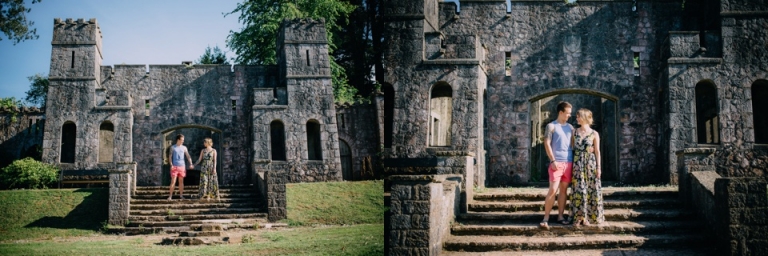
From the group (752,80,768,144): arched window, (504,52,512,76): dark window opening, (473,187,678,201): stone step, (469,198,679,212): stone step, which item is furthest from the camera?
(504,52,512,76): dark window opening

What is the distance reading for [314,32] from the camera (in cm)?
2292

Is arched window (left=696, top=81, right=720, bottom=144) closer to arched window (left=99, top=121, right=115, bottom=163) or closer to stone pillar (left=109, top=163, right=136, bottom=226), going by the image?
stone pillar (left=109, top=163, right=136, bottom=226)

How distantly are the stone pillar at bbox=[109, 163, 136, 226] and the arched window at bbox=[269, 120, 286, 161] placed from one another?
6.53 meters

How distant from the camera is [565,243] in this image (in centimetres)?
982

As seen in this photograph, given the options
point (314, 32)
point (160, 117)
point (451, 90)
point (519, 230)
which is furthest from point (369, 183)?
point (519, 230)

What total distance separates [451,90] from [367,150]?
8903 millimetres

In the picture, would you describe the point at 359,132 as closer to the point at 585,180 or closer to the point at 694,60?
the point at 694,60

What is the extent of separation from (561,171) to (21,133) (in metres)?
17.0

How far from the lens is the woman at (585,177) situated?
1024 cm

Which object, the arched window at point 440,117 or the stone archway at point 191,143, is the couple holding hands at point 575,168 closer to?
the arched window at point 440,117

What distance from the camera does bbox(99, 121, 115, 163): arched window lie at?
23.2 meters

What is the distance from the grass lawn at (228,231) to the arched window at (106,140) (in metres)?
5.72

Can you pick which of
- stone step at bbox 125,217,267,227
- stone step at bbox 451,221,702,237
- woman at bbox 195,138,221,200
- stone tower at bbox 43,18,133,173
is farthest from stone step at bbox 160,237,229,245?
stone tower at bbox 43,18,133,173

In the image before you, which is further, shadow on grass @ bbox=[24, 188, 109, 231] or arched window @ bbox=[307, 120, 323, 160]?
arched window @ bbox=[307, 120, 323, 160]
